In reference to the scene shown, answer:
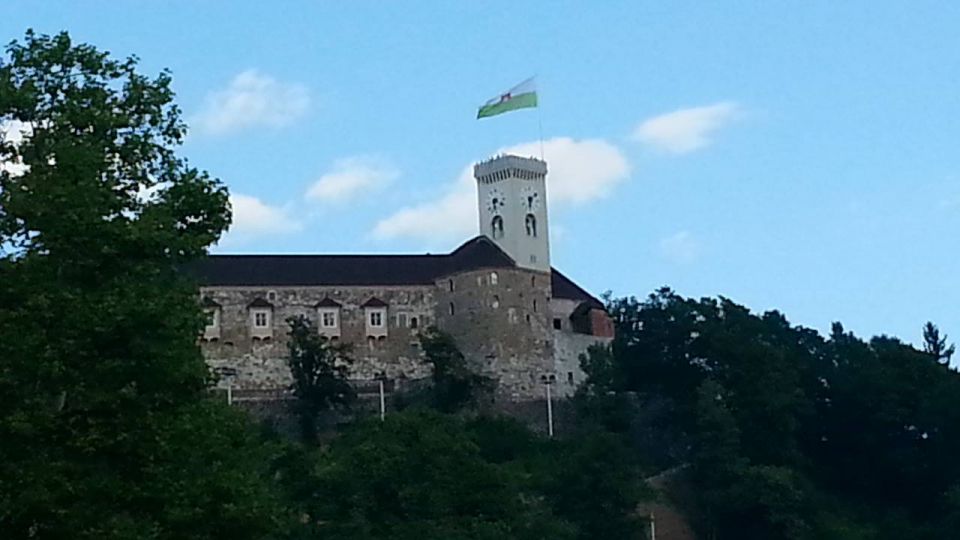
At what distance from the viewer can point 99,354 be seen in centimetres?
2320

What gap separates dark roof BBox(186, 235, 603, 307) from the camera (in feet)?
281

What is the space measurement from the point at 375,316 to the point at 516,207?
960 cm

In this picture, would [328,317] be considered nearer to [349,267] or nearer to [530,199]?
[349,267]

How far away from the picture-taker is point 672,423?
250 feet

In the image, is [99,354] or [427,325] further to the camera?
[427,325]

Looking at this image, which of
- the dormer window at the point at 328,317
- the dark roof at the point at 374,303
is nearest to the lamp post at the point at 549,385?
the dark roof at the point at 374,303

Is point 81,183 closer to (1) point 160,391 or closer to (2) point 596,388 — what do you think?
(1) point 160,391

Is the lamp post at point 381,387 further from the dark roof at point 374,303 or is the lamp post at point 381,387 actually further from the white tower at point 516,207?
the white tower at point 516,207

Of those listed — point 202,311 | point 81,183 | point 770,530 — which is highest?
point 81,183

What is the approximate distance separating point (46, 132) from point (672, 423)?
5344 centimetres

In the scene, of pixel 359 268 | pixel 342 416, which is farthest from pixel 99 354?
pixel 359 268

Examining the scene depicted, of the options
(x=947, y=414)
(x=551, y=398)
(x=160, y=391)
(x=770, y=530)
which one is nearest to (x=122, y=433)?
(x=160, y=391)

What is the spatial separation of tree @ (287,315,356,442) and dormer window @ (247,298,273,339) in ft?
6.53

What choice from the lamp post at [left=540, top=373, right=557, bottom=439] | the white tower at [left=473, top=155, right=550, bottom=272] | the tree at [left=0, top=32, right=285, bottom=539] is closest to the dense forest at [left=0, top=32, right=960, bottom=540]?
the tree at [left=0, top=32, right=285, bottom=539]
